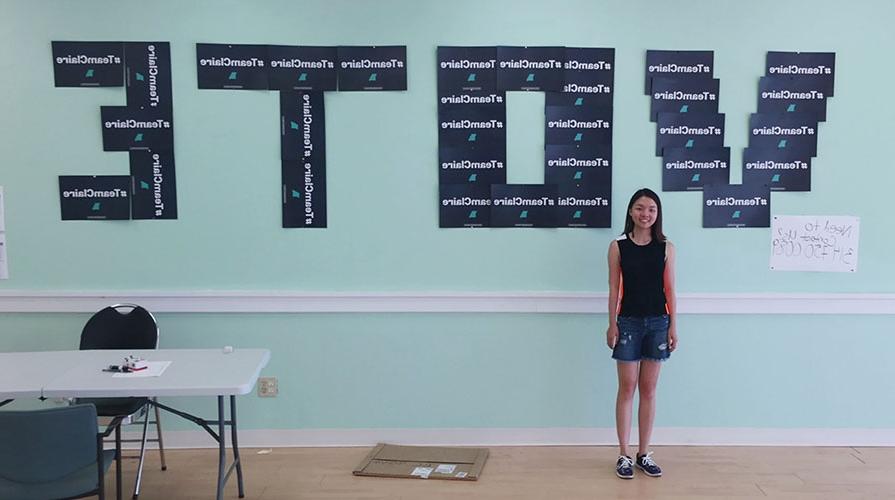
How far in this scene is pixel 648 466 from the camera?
340 cm

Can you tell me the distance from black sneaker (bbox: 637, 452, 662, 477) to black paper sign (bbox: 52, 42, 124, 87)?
138 inches

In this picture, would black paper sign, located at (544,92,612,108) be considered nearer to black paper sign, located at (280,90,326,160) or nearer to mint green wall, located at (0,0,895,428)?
mint green wall, located at (0,0,895,428)

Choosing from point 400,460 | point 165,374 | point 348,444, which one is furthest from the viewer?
point 348,444

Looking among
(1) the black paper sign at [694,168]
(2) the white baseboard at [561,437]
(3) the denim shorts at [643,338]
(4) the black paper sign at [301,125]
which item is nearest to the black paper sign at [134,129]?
(4) the black paper sign at [301,125]

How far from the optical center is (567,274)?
371 centimetres

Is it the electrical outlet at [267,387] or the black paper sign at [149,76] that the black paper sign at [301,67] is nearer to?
the black paper sign at [149,76]

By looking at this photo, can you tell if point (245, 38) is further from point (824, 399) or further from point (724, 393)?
point (824, 399)

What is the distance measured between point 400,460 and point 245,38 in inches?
98.3

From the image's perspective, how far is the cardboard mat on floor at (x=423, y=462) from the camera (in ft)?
11.0

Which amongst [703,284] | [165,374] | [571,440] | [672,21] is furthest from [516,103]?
[165,374]

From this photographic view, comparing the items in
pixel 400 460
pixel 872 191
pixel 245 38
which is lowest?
pixel 400 460

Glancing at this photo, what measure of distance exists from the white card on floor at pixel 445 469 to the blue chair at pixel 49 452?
1.63 m

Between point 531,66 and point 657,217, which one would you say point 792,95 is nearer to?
point 657,217

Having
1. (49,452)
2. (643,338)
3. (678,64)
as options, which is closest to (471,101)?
(678,64)
